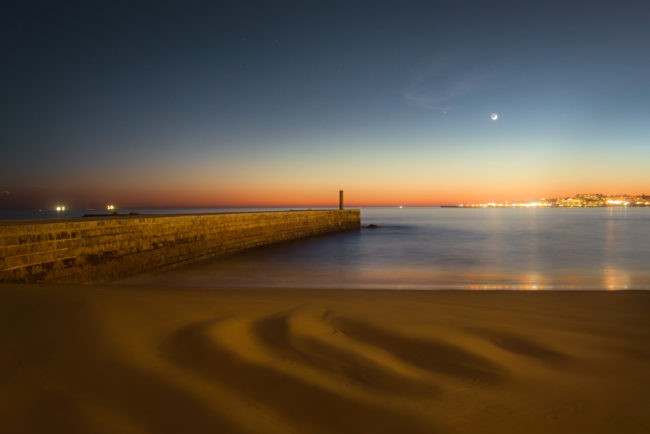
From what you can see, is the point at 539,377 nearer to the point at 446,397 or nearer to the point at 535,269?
the point at 446,397

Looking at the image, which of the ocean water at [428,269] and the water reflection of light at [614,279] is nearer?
the water reflection of light at [614,279]

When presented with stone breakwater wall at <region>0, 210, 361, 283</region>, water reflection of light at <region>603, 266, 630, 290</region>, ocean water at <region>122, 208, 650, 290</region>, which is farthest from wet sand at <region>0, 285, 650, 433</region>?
water reflection of light at <region>603, 266, 630, 290</region>

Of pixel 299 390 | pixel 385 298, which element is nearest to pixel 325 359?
pixel 299 390

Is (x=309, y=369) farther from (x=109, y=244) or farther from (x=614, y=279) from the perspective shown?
(x=614, y=279)

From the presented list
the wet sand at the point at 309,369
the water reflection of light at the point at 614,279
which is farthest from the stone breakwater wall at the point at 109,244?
the water reflection of light at the point at 614,279

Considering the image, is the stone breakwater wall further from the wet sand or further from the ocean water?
the wet sand

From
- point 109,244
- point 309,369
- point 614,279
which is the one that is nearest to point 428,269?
point 614,279

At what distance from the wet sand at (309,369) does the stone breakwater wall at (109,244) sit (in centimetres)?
269

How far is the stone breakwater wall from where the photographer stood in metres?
5.19

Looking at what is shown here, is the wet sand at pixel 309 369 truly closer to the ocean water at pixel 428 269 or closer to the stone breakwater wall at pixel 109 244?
the stone breakwater wall at pixel 109 244

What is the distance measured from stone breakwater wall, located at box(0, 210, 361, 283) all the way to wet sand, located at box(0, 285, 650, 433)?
2.69 metres

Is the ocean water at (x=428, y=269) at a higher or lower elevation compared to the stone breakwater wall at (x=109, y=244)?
lower

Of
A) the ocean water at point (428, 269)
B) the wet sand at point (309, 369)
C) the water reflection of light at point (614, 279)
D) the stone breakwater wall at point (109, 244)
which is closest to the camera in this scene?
the wet sand at point (309, 369)

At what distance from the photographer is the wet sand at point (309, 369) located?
1.43 meters
